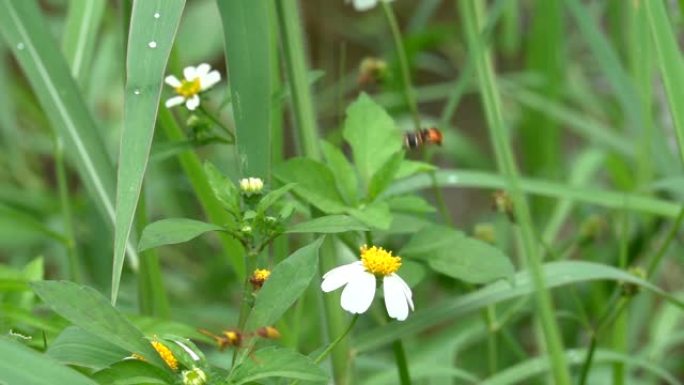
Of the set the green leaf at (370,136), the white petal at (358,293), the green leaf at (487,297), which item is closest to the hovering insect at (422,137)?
the green leaf at (370,136)

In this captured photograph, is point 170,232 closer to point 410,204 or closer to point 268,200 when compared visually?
point 268,200

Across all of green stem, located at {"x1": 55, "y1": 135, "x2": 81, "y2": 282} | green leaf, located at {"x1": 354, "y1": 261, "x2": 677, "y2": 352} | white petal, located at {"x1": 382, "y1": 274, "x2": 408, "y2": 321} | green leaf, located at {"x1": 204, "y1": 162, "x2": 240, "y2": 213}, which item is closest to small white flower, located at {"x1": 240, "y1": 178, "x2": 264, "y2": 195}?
green leaf, located at {"x1": 204, "y1": 162, "x2": 240, "y2": 213}

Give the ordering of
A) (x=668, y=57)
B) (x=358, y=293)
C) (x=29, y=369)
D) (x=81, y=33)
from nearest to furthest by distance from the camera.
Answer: (x=29, y=369), (x=358, y=293), (x=668, y=57), (x=81, y=33)

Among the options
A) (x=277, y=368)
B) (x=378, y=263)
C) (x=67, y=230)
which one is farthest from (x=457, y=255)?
(x=67, y=230)

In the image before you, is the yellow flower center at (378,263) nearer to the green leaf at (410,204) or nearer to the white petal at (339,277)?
the white petal at (339,277)

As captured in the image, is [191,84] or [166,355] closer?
[166,355]

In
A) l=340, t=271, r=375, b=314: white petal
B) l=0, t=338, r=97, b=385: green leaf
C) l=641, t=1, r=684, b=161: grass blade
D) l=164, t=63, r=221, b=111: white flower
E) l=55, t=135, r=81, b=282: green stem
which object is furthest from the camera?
l=55, t=135, r=81, b=282: green stem

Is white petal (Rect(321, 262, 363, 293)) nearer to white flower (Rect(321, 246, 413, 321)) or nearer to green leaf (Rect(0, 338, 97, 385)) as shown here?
white flower (Rect(321, 246, 413, 321))
